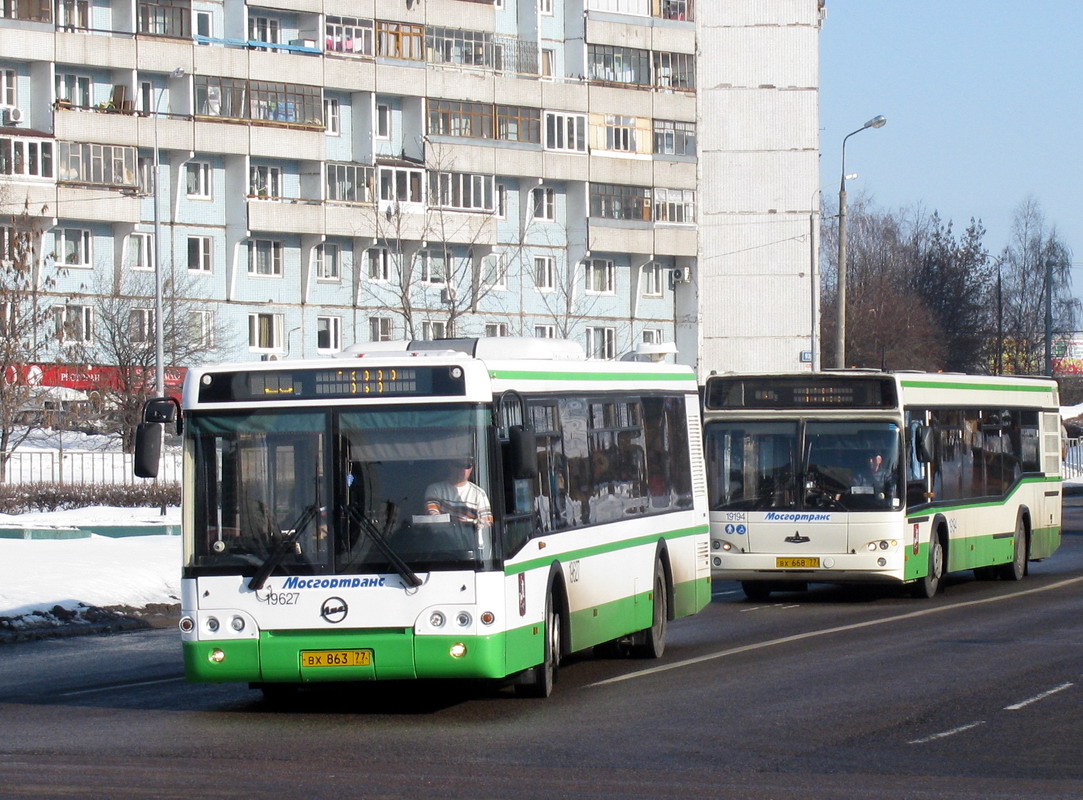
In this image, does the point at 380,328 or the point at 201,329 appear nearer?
the point at 201,329

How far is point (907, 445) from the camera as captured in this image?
70.2 feet

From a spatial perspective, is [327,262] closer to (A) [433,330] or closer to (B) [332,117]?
(A) [433,330]

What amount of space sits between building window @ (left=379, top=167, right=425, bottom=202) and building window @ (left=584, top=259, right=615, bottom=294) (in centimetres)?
947

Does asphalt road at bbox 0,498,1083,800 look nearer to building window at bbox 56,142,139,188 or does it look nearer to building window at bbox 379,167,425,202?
building window at bbox 56,142,139,188

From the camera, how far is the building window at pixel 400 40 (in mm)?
67438

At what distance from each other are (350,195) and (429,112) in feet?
14.5

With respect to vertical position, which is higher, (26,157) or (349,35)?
(349,35)

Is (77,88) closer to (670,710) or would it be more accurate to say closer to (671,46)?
(671,46)

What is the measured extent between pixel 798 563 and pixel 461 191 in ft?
160

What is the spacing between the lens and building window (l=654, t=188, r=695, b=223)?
75.6 meters

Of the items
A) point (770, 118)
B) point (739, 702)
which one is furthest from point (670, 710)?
point (770, 118)

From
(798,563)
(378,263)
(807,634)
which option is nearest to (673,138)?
(378,263)

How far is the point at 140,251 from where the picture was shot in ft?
214

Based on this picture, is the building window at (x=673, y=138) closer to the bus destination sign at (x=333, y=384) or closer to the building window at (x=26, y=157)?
the building window at (x=26, y=157)
